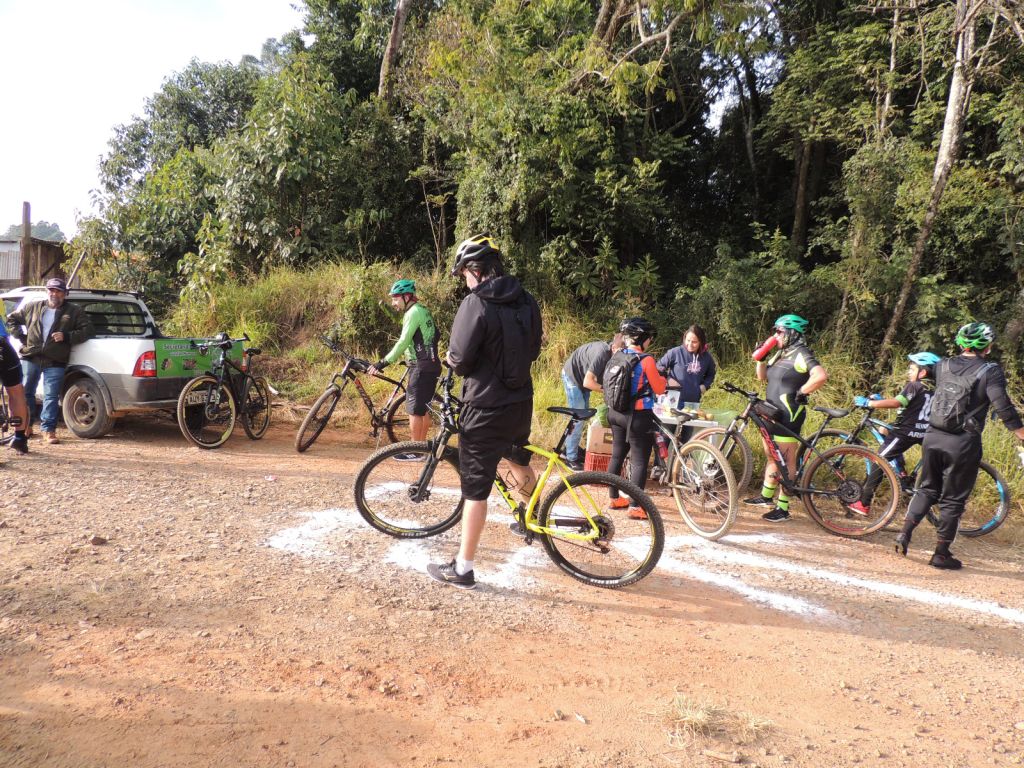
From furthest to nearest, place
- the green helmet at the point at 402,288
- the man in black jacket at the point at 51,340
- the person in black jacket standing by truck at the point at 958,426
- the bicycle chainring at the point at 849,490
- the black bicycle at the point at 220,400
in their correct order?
the black bicycle at the point at 220,400, the man in black jacket at the point at 51,340, the green helmet at the point at 402,288, the bicycle chainring at the point at 849,490, the person in black jacket standing by truck at the point at 958,426

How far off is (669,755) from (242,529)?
3411mm

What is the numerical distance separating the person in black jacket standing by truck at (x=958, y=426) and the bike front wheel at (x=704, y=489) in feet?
4.62

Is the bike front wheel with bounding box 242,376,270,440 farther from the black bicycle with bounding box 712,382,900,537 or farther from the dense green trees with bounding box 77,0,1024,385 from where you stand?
the black bicycle with bounding box 712,382,900,537

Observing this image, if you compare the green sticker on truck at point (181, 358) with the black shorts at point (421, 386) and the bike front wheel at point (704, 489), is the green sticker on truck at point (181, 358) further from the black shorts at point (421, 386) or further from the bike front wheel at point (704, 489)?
the bike front wheel at point (704, 489)

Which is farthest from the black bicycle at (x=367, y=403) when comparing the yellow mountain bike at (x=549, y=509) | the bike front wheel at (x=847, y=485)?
the bike front wheel at (x=847, y=485)

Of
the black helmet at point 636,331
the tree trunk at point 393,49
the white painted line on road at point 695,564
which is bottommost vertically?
the white painted line on road at point 695,564

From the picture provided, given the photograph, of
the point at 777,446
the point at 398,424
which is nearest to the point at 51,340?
the point at 398,424

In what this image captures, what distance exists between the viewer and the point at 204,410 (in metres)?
7.31

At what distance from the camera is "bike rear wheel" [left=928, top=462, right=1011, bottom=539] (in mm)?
5809

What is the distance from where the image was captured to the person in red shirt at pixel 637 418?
540 cm

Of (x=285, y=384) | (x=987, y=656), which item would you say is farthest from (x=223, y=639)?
(x=285, y=384)

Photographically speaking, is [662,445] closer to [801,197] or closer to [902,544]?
[902,544]

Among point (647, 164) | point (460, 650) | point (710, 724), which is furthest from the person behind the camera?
point (647, 164)

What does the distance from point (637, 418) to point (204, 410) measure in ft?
16.1
